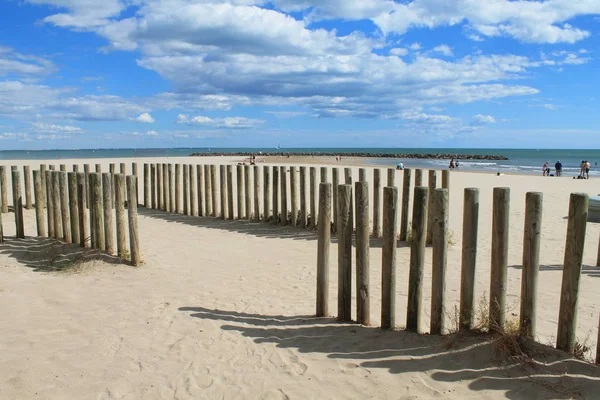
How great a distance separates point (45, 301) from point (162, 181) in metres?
8.03

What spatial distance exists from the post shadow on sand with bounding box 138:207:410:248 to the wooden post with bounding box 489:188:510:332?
4881 millimetres

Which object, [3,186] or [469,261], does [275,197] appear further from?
[469,261]

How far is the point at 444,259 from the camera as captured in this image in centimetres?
433

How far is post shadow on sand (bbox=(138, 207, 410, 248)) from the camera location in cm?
1003

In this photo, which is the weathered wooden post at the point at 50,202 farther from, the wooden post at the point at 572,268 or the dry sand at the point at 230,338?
the wooden post at the point at 572,268

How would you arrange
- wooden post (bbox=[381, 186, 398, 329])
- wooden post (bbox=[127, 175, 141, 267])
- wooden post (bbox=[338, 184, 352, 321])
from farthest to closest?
wooden post (bbox=[127, 175, 141, 267]) < wooden post (bbox=[338, 184, 352, 321]) < wooden post (bbox=[381, 186, 398, 329])

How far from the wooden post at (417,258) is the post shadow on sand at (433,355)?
168 mm

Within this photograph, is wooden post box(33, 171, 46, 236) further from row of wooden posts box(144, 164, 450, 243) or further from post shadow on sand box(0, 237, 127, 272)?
row of wooden posts box(144, 164, 450, 243)

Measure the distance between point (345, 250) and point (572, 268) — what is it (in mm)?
2063

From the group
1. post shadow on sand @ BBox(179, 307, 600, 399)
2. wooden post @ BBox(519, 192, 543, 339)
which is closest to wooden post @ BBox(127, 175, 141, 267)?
post shadow on sand @ BBox(179, 307, 600, 399)

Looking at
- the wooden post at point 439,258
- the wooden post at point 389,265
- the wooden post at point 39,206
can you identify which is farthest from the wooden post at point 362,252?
the wooden post at point 39,206

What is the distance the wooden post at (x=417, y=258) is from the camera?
444cm

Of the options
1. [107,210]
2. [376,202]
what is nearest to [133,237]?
[107,210]

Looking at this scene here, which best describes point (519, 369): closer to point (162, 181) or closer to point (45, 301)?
point (45, 301)
